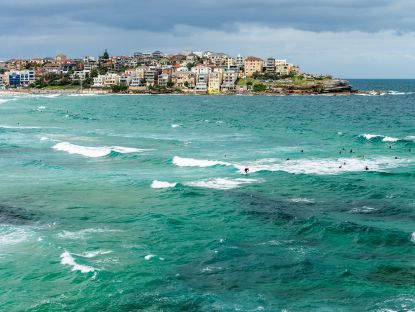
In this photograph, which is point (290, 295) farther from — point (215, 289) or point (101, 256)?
point (101, 256)

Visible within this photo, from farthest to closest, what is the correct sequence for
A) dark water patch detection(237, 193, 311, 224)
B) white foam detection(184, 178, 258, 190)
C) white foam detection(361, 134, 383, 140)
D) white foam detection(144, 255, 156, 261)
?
white foam detection(361, 134, 383, 140)
white foam detection(184, 178, 258, 190)
dark water patch detection(237, 193, 311, 224)
white foam detection(144, 255, 156, 261)

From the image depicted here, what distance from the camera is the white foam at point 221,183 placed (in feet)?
143

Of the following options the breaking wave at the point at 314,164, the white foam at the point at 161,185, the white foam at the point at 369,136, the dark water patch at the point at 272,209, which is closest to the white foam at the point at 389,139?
the white foam at the point at 369,136

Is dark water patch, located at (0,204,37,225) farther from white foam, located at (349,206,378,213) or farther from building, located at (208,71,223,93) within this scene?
building, located at (208,71,223,93)

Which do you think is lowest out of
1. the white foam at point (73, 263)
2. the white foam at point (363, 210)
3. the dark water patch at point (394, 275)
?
the white foam at point (73, 263)

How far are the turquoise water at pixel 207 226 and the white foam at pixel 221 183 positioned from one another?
153mm

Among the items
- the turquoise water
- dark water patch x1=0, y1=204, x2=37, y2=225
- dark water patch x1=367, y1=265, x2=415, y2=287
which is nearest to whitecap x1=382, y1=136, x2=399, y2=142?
the turquoise water

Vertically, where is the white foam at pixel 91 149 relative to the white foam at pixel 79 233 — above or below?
above

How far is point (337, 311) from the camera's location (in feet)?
72.2

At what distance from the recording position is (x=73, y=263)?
27266 millimetres

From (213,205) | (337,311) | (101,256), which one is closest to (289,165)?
(213,205)

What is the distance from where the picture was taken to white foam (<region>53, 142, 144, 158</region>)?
6123 centimetres

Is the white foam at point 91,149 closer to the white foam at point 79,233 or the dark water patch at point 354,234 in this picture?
the white foam at point 79,233

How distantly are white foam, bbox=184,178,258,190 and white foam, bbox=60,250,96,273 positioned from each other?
1703cm
